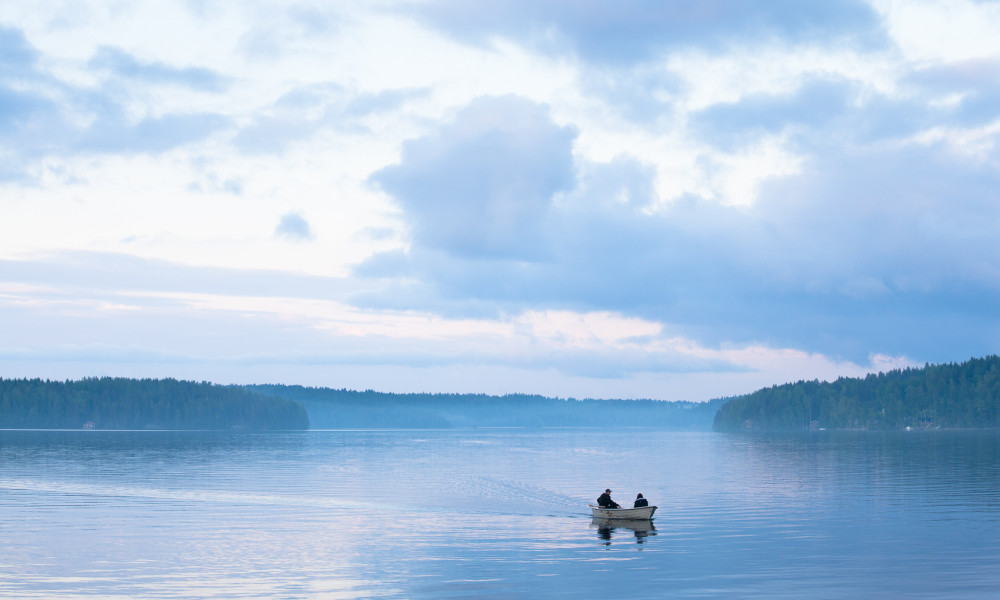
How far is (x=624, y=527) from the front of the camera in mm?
60875

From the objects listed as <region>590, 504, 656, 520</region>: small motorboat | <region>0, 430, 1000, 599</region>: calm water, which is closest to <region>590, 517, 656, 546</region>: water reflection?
<region>590, 504, 656, 520</region>: small motorboat

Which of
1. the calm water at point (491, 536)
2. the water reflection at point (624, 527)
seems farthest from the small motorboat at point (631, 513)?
the calm water at point (491, 536)

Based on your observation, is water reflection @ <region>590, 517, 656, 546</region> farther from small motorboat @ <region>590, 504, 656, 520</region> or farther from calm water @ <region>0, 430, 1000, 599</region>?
calm water @ <region>0, 430, 1000, 599</region>

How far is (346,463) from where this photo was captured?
462 ft

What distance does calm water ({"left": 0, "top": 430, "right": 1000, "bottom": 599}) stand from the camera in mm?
39281

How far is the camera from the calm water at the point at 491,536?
39.3m

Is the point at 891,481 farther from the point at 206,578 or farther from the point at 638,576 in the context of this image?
the point at 206,578

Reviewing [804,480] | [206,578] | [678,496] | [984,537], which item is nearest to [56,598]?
[206,578]

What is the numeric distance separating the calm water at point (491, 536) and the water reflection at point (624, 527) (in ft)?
1.66

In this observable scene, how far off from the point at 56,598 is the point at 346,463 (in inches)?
4138

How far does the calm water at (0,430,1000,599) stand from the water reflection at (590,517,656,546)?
505 mm

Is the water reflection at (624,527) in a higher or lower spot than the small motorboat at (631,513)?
lower

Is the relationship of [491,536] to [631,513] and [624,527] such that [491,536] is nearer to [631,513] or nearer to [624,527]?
[624,527]

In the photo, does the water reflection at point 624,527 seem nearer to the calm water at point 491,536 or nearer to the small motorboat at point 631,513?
the small motorboat at point 631,513
